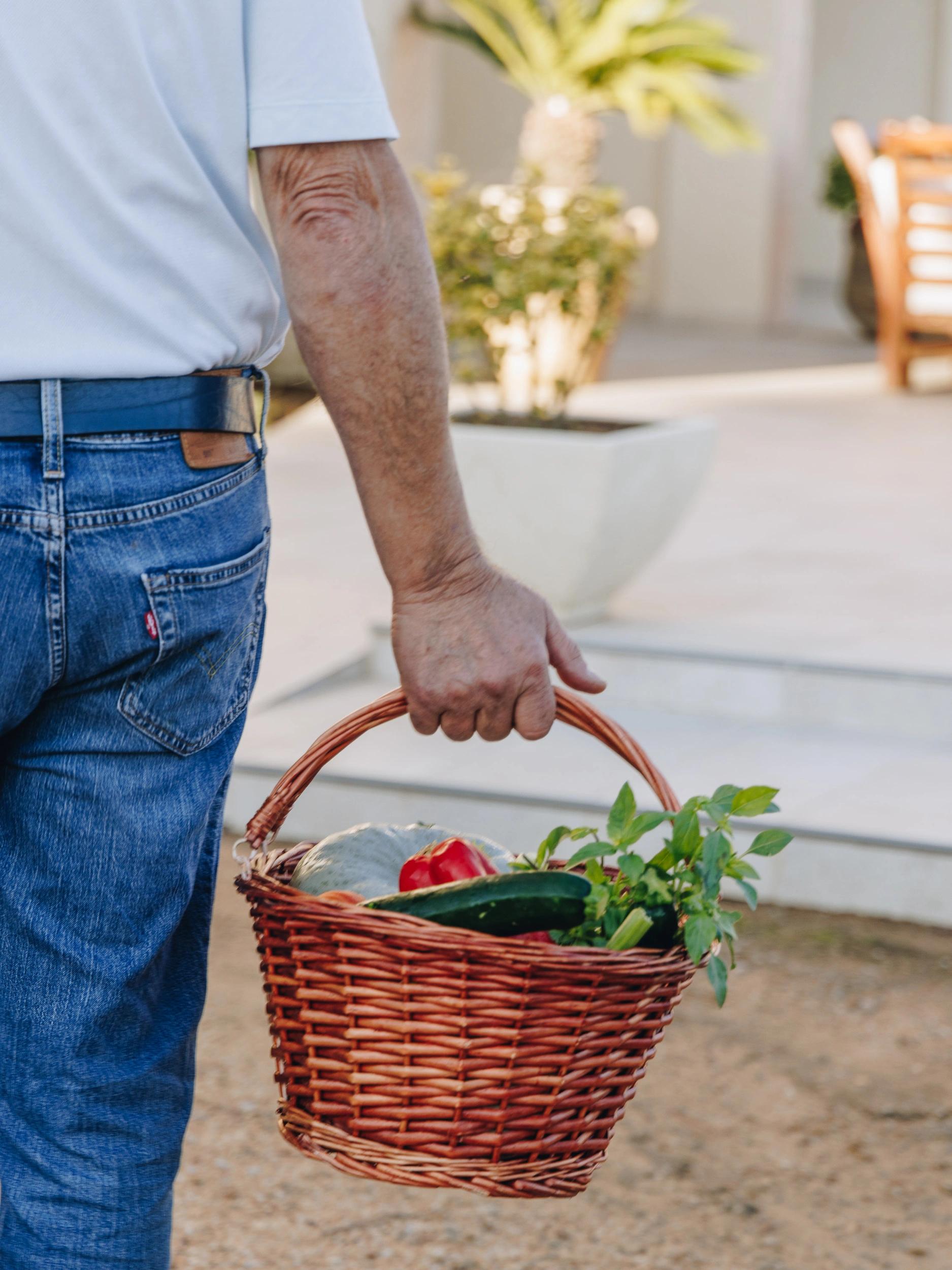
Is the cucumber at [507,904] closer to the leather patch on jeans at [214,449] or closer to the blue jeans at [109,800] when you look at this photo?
the blue jeans at [109,800]

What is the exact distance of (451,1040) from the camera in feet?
4.20

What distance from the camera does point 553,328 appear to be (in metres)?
7.84

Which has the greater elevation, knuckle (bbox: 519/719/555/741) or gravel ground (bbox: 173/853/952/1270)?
knuckle (bbox: 519/719/555/741)

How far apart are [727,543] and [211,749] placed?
14.0 ft

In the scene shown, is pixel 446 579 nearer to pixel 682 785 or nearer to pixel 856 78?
pixel 682 785

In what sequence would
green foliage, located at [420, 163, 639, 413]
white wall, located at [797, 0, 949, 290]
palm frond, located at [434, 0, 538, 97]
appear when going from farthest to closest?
white wall, located at [797, 0, 949, 290] → palm frond, located at [434, 0, 538, 97] → green foliage, located at [420, 163, 639, 413]

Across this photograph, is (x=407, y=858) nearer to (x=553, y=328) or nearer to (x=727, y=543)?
(x=727, y=543)

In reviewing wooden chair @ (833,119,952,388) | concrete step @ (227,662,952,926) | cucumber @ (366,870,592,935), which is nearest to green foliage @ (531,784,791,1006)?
cucumber @ (366,870,592,935)

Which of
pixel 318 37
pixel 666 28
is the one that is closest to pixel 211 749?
pixel 318 37

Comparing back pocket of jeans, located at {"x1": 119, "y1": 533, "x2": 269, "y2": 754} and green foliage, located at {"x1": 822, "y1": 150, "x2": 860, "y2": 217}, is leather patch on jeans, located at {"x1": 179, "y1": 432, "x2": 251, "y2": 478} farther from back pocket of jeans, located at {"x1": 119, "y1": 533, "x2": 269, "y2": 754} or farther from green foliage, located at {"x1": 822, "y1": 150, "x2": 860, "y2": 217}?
green foliage, located at {"x1": 822, "y1": 150, "x2": 860, "y2": 217}

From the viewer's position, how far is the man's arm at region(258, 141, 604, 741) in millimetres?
1218

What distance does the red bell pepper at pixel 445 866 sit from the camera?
1.40 metres

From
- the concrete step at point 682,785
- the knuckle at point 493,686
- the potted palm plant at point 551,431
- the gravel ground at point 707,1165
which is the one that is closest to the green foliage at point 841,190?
the potted palm plant at point 551,431

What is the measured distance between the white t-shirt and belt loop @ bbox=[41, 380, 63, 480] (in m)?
0.01
